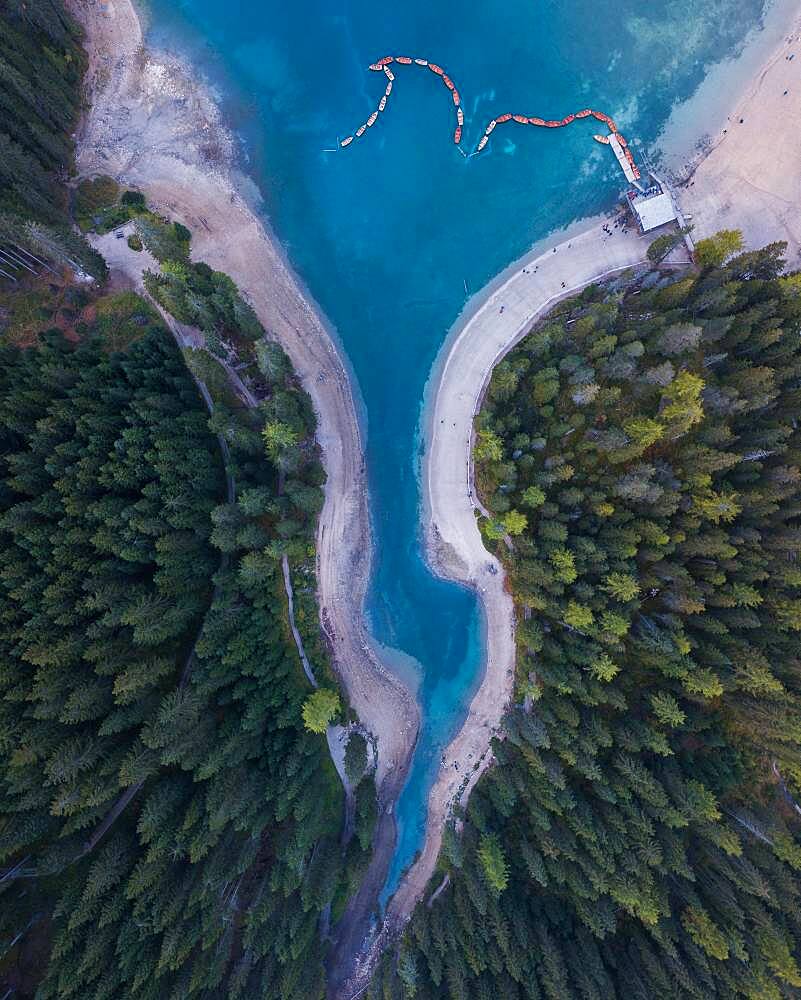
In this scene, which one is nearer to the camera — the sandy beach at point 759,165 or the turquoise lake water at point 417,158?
the turquoise lake water at point 417,158

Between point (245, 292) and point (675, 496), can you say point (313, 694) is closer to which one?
point (675, 496)

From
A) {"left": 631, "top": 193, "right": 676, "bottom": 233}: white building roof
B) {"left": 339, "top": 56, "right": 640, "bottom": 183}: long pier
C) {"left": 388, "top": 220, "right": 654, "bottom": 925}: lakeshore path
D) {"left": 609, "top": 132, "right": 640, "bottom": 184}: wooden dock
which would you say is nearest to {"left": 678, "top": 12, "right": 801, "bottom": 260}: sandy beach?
{"left": 631, "top": 193, "right": 676, "bottom": 233}: white building roof

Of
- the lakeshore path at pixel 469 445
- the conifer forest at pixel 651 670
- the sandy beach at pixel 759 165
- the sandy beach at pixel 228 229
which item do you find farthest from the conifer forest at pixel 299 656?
the sandy beach at pixel 759 165

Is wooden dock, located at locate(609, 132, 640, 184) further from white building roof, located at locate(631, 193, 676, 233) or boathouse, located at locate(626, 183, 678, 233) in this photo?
white building roof, located at locate(631, 193, 676, 233)

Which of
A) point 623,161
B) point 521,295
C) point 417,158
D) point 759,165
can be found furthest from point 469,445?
point 759,165

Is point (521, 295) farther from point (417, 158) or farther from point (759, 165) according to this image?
point (759, 165)

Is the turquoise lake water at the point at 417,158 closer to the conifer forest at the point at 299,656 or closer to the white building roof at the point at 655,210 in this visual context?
the white building roof at the point at 655,210
